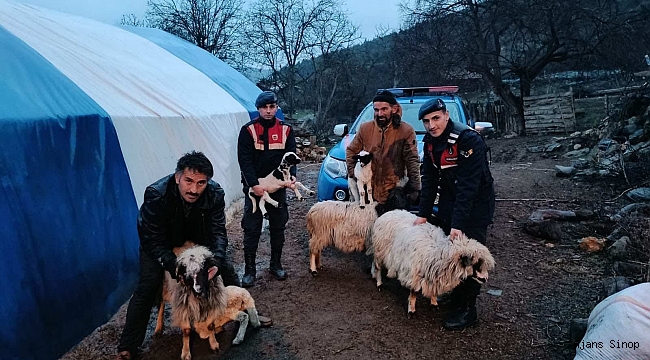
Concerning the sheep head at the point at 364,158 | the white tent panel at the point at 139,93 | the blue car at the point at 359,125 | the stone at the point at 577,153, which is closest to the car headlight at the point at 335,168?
the blue car at the point at 359,125

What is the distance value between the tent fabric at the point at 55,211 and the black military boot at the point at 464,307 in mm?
3183

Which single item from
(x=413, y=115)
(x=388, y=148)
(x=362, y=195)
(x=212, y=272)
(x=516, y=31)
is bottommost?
(x=212, y=272)

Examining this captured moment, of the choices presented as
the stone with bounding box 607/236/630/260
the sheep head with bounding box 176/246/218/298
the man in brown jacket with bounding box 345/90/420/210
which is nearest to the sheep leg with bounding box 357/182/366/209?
the man in brown jacket with bounding box 345/90/420/210

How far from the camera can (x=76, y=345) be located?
13.0 ft

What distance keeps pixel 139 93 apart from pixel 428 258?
184 inches

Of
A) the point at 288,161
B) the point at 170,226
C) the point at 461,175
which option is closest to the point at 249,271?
the point at 288,161

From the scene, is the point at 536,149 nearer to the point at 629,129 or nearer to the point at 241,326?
the point at 629,129

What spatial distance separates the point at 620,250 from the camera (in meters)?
5.30

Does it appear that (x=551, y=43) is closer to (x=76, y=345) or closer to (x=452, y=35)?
(x=452, y=35)

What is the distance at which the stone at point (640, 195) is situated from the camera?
289 inches

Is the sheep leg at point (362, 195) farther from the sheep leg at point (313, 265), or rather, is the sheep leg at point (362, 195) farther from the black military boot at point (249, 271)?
the black military boot at point (249, 271)

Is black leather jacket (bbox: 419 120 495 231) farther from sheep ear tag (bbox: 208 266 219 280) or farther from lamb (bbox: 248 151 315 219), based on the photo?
sheep ear tag (bbox: 208 266 219 280)

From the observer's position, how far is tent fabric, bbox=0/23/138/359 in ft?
11.5

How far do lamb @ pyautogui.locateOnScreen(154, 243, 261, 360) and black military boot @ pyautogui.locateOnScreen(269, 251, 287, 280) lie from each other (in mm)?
1397
